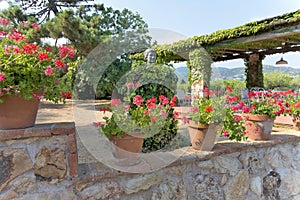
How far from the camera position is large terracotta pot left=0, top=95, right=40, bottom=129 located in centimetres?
88

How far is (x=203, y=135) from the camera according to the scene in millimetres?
1413

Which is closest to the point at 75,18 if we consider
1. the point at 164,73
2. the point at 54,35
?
the point at 54,35

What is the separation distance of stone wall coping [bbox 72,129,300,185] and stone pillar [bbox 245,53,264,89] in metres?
6.08

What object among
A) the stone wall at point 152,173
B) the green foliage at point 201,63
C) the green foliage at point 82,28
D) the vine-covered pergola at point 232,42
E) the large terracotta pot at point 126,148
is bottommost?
the stone wall at point 152,173

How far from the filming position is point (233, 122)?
5.08 ft

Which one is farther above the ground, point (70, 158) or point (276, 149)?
point (70, 158)

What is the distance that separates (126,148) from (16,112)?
51cm

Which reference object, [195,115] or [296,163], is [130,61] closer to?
[195,115]

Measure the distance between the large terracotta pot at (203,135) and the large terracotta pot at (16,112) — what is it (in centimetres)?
91

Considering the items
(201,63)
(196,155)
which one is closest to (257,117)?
(196,155)

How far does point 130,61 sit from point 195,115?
1107mm

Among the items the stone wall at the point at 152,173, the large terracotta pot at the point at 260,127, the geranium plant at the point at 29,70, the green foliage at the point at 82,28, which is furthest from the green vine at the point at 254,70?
the geranium plant at the point at 29,70

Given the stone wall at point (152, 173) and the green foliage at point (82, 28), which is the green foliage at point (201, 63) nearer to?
the green foliage at point (82, 28)

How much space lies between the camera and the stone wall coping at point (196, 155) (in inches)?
42.0
